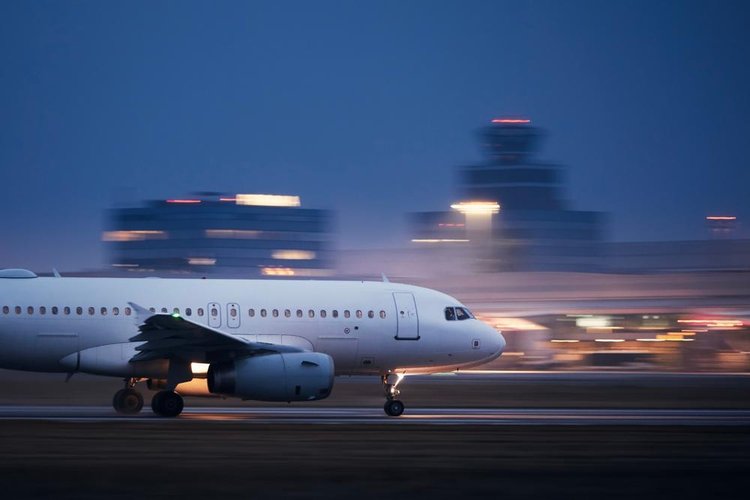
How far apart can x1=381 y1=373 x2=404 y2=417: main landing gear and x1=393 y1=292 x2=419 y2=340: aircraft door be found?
3.38ft

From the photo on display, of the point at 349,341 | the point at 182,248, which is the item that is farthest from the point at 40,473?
the point at 182,248

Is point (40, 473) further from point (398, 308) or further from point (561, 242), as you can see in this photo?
point (561, 242)

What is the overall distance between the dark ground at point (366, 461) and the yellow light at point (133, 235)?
121640 millimetres

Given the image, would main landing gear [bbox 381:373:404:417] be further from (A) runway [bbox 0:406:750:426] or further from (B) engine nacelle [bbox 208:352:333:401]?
(B) engine nacelle [bbox 208:352:333:401]

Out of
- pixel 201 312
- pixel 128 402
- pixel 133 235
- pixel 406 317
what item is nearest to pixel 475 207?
pixel 133 235

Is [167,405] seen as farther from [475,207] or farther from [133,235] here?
[133,235]

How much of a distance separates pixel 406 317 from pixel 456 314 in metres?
1.39

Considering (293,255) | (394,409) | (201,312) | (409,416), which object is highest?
(293,255)

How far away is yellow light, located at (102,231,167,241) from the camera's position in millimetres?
140250

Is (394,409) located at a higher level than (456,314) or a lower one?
lower

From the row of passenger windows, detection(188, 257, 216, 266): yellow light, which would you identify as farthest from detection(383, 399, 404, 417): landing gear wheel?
detection(188, 257, 216, 266): yellow light

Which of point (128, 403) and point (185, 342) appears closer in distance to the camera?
point (185, 342)

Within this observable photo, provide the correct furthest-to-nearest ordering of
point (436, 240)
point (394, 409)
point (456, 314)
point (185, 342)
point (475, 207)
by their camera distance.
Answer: point (436, 240)
point (475, 207)
point (456, 314)
point (394, 409)
point (185, 342)

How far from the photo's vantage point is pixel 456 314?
84.0ft
